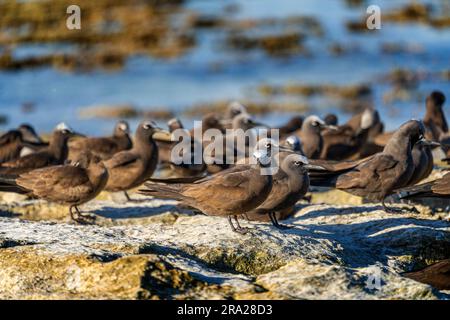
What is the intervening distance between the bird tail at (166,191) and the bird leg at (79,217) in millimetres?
1665

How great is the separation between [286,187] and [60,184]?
10.4 ft

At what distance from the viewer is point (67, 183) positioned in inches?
477

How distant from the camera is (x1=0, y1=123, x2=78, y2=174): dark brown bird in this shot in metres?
14.3

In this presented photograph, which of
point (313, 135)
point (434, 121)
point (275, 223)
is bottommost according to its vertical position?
point (275, 223)

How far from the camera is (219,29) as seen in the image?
41719 mm

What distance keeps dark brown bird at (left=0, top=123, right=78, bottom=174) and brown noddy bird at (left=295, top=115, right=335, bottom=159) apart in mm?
3767

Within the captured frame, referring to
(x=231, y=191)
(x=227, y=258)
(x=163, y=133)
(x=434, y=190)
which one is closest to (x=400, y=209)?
(x=434, y=190)

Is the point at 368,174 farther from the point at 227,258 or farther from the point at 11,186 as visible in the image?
the point at 11,186

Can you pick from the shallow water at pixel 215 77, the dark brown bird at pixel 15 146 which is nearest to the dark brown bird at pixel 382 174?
the dark brown bird at pixel 15 146

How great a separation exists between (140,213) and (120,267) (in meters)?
4.87

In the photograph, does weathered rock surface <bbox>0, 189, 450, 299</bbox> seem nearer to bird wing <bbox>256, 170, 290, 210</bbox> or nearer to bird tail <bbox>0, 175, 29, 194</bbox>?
bird wing <bbox>256, 170, 290, 210</bbox>

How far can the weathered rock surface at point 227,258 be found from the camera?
772cm
